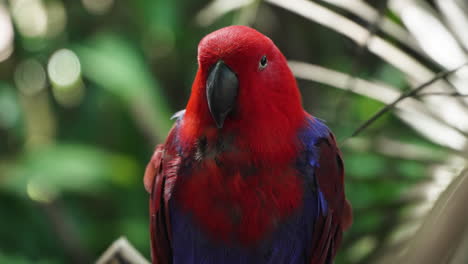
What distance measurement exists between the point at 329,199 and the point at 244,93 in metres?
0.25

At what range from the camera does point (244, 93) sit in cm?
73

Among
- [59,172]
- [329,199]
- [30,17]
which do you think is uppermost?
[30,17]

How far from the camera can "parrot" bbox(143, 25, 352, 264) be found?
72 cm

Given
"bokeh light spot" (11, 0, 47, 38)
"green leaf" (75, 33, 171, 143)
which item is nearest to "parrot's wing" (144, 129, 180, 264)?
"green leaf" (75, 33, 171, 143)

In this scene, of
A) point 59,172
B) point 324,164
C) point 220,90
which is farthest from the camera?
point 59,172

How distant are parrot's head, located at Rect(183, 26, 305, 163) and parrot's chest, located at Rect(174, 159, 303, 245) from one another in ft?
0.15

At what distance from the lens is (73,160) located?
5.50 feet

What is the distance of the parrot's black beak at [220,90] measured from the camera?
0.70 metres

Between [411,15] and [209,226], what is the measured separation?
0.63 metres

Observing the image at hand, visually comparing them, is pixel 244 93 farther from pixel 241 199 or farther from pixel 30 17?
pixel 30 17

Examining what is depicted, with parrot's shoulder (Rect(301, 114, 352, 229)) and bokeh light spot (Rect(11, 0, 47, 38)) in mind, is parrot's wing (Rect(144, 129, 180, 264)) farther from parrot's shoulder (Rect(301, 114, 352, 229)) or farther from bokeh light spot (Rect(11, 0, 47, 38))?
bokeh light spot (Rect(11, 0, 47, 38))

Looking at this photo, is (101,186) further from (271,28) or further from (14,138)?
(271,28)

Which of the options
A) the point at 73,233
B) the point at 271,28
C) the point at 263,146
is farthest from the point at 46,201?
the point at 263,146

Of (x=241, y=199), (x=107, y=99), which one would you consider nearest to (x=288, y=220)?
(x=241, y=199)
